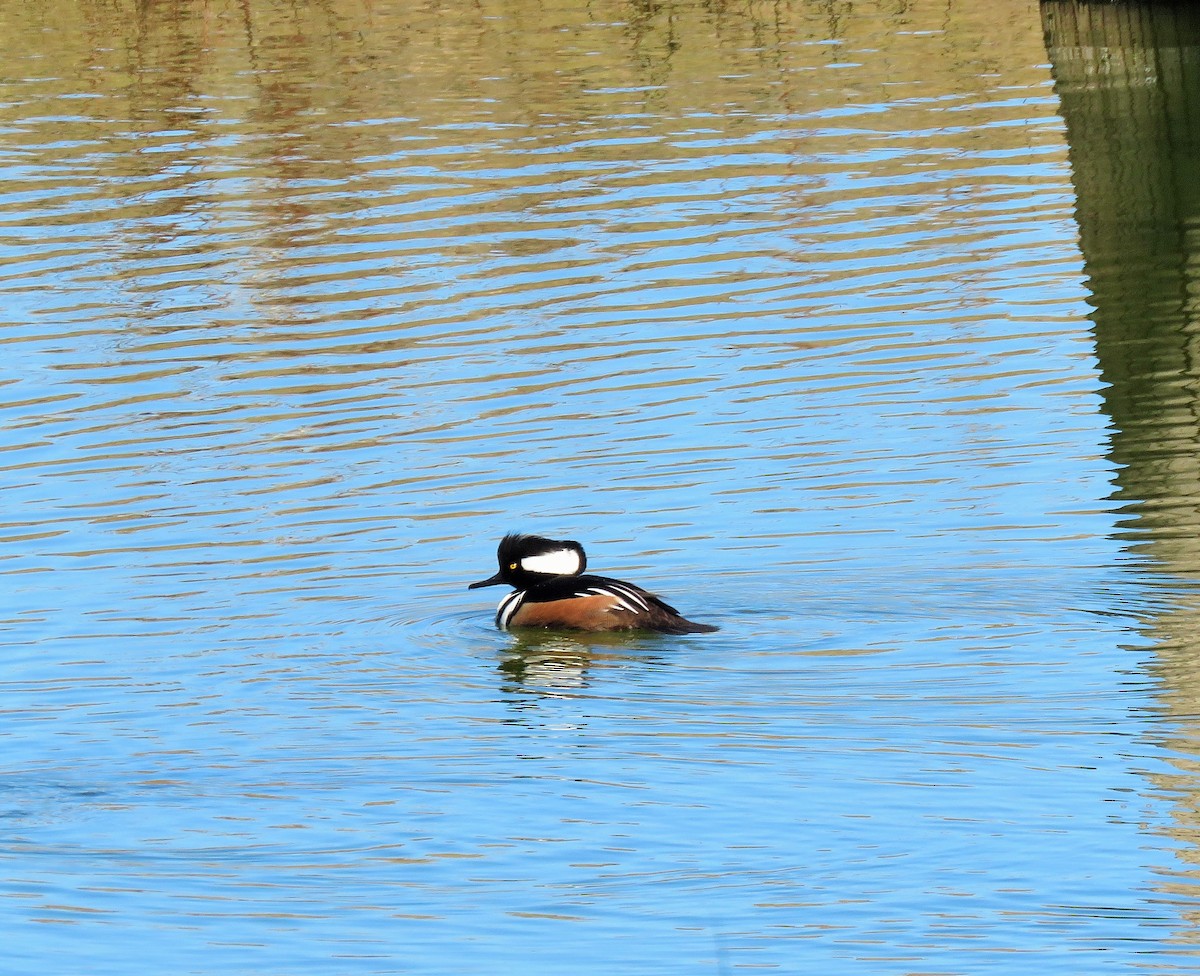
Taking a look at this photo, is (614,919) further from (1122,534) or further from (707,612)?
(1122,534)

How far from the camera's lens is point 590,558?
10898 mm

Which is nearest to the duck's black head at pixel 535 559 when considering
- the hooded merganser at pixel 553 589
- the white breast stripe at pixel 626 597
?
the hooded merganser at pixel 553 589

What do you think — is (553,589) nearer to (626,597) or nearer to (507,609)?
(507,609)

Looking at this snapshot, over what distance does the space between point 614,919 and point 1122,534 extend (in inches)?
166

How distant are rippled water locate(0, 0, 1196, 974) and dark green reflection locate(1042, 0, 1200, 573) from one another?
0.89 ft

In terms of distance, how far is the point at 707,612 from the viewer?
998 centimetres

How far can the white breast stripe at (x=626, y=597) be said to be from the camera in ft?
31.9

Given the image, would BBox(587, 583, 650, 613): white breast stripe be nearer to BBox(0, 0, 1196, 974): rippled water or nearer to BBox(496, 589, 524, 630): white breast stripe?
BBox(0, 0, 1196, 974): rippled water

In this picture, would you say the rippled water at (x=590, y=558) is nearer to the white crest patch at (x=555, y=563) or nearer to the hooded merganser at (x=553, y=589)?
the hooded merganser at (x=553, y=589)

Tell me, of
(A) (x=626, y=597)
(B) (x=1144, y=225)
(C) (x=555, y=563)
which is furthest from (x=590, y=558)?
(B) (x=1144, y=225)

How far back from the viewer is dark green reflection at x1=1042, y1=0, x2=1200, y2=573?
1047 cm

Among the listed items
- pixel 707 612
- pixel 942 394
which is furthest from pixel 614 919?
pixel 942 394

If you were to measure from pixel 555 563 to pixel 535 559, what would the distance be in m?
0.09

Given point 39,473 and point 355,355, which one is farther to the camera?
point 355,355
